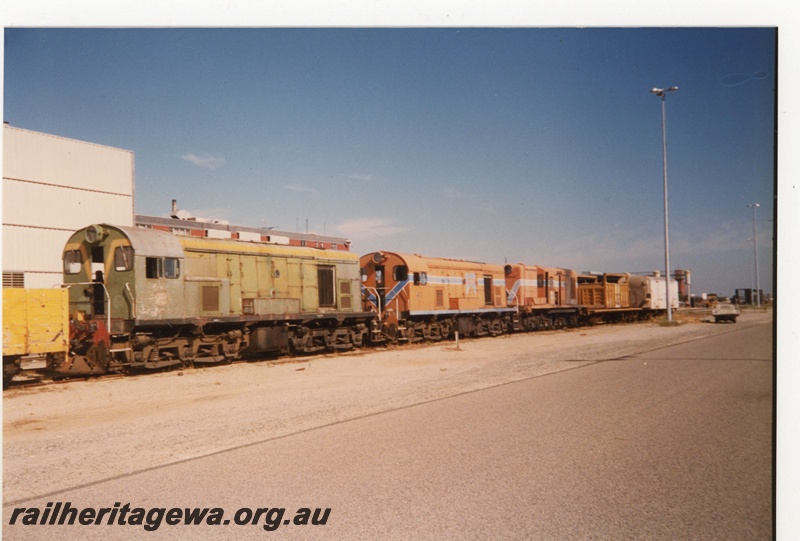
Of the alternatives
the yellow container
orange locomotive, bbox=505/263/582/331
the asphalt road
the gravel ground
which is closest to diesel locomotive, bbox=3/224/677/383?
the yellow container

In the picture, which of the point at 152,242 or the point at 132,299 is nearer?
the point at 132,299

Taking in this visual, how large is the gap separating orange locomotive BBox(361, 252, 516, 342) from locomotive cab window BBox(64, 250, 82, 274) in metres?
10.3

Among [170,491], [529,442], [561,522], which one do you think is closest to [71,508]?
[170,491]

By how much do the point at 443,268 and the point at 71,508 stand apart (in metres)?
21.0

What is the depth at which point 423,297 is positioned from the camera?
23.6 metres

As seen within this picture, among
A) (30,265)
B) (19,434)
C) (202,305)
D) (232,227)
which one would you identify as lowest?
(19,434)

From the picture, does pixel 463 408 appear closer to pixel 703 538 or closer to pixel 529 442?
pixel 529 442

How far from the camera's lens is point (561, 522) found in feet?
14.8

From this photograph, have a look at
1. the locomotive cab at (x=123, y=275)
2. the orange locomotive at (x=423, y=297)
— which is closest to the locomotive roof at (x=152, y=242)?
the locomotive cab at (x=123, y=275)

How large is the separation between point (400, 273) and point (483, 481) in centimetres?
1781

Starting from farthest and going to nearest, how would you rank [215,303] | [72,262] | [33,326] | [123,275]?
[215,303], [72,262], [123,275], [33,326]

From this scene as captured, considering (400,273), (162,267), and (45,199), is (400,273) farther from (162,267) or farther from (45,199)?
(45,199)

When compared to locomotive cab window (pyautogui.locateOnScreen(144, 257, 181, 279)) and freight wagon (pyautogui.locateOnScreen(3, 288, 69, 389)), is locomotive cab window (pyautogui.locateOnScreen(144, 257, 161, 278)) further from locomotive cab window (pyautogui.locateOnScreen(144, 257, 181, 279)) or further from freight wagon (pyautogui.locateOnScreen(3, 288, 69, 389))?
freight wagon (pyautogui.locateOnScreen(3, 288, 69, 389))

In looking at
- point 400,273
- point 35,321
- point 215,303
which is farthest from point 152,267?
point 400,273
